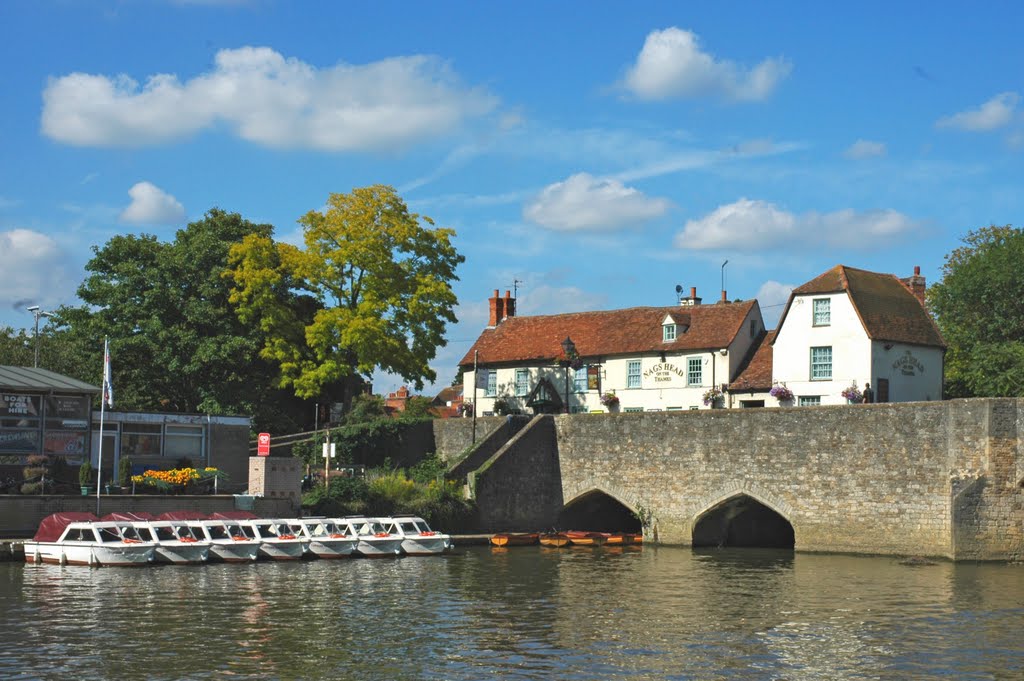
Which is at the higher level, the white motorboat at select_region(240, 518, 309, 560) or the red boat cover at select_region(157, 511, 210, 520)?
the red boat cover at select_region(157, 511, 210, 520)

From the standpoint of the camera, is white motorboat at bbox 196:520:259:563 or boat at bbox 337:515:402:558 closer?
white motorboat at bbox 196:520:259:563

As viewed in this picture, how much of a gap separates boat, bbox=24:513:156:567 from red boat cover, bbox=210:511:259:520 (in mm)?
4292

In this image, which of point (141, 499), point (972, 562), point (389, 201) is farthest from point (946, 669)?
point (389, 201)

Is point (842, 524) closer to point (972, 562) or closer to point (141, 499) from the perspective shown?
point (972, 562)

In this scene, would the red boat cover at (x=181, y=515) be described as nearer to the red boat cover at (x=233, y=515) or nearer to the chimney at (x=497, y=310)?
the red boat cover at (x=233, y=515)

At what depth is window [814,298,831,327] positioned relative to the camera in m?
56.9

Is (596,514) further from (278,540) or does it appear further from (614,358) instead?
(278,540)

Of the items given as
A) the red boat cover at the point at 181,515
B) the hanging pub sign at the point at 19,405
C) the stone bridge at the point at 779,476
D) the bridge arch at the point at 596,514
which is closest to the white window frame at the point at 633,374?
the bridge arch at the point at 596,514

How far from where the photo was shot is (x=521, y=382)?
68625 mm

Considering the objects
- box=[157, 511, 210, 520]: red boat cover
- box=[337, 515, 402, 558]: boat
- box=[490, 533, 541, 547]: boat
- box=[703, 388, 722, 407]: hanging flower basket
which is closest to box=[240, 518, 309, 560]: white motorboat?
box=[157, 511, 210, 520]: red boat cover

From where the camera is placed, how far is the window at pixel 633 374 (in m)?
64.6

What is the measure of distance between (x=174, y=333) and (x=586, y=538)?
23.0m

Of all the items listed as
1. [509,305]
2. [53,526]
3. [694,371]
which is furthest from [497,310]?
[53,526]

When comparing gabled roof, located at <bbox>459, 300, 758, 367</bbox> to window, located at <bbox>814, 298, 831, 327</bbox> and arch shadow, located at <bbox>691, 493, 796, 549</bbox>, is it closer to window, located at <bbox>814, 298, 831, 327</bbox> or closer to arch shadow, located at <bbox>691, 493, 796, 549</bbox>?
window, located at <bbox>814, 298, 831, 327</bbox>
